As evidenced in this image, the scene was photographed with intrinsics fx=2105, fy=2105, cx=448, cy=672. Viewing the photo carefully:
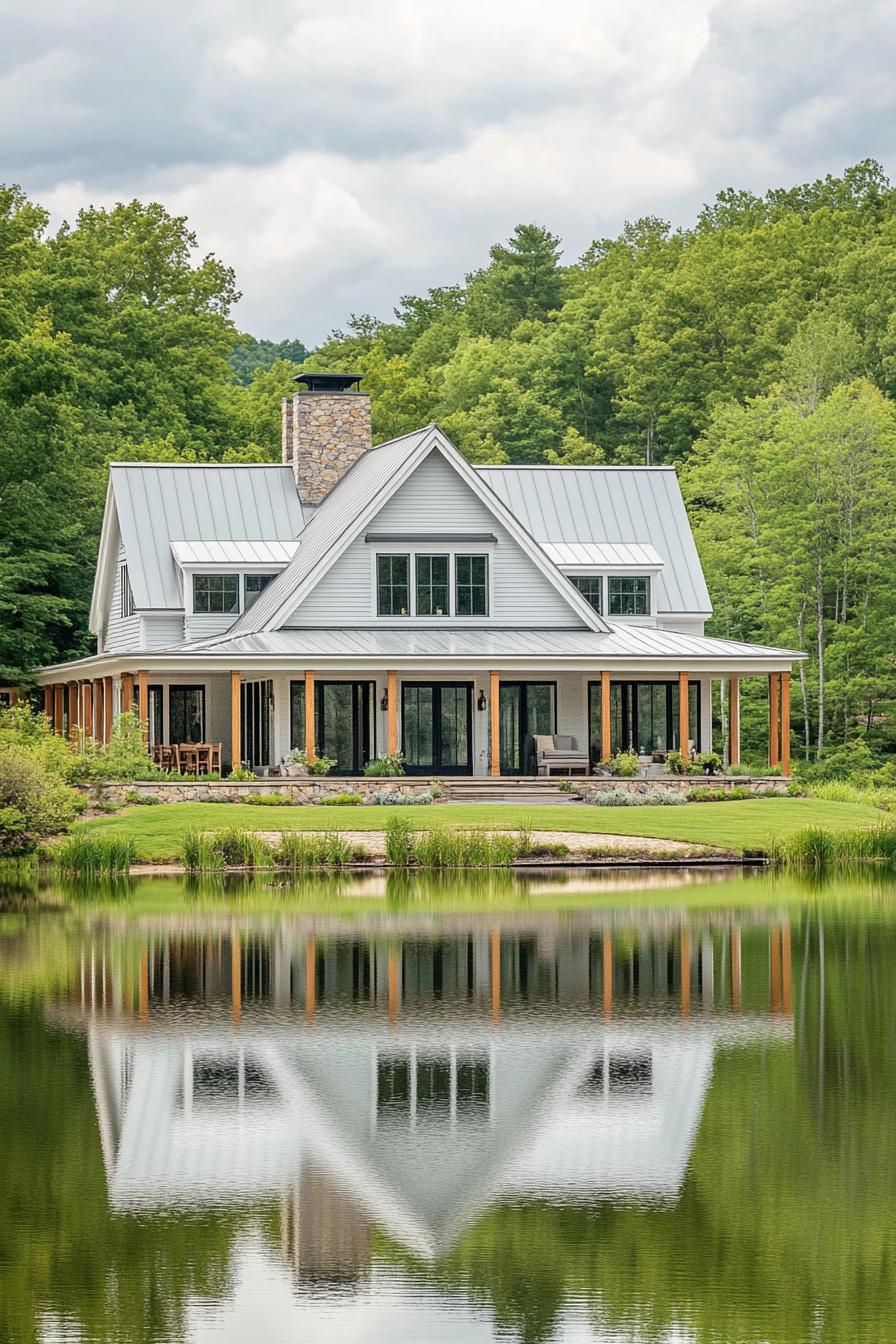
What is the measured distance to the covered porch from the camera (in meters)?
43.6

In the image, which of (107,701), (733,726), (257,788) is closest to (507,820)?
(257,788)

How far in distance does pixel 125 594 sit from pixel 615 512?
12143mm

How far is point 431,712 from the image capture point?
1791 inches

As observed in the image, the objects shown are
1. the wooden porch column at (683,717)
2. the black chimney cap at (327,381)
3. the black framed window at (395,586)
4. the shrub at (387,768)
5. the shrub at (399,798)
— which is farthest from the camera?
the black chimney cap at (327,381)

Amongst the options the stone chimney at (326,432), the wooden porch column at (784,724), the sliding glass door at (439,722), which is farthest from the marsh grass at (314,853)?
the stone chimney at (326,432)

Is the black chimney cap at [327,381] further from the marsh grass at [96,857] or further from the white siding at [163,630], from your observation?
the marsh grass at [96,857]

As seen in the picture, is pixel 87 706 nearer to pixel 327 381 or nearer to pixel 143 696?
pixel 327 381

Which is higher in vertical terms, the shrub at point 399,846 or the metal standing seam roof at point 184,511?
the metal standing seam roof at point 184,511

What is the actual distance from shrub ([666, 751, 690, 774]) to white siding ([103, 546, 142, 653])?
13.0 m

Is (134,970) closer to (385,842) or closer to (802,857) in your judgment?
(385,842)

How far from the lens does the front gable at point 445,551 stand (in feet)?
148

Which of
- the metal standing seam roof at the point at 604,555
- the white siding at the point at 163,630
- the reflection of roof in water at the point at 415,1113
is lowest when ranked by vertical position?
the reflection of roof in water at the point at 415,1113

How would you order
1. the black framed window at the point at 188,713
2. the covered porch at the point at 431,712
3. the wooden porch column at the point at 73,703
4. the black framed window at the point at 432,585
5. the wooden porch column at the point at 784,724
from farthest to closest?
the wooden porch column at the point at 73,703 < the black framed window at the point at 188,713 < the black framed window at the point at 432,585 < the wooden porch column at the point at 784,724 < the covered porch at the point at 431,712

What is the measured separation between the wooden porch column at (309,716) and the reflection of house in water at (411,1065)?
16918 millimetres
